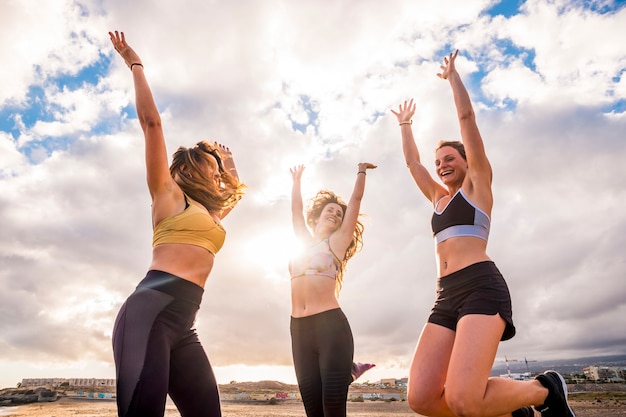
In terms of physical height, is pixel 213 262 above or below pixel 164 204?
below

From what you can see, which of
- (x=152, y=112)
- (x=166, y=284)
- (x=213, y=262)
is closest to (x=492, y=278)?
(x=213, y=262)

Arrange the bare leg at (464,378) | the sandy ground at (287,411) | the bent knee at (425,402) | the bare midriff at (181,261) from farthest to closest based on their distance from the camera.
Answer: the sandy ground at (287,411) < the bent knee at (425,402) < the bare leg at (464,378) < the bare midriff at (181,261)

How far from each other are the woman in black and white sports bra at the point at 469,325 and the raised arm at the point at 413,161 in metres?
0.57

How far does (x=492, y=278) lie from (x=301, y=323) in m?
2.39

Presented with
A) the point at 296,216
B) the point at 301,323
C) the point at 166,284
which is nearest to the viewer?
the point at 166,284

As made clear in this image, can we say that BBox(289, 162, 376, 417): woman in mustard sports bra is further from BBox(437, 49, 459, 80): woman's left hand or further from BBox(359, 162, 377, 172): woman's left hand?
BBox(437, 49, 459, 80): woman's left hand

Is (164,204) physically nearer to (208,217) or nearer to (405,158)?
(208,217)

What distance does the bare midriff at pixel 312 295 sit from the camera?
17.7 feet

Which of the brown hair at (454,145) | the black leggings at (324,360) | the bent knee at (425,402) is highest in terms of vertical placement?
the brown hair at (454,145)

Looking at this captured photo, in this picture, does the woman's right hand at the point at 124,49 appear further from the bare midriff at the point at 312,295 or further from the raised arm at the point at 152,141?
the bare midriff at the point at 312,295

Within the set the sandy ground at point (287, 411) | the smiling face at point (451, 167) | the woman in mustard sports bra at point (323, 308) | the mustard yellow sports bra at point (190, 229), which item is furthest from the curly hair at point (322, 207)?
the sandy ground at point (287, 411)

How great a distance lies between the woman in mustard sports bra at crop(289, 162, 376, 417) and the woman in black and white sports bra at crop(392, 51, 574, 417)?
0.89 meters

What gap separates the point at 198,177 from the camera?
430 centimetres

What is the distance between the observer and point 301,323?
536cm
